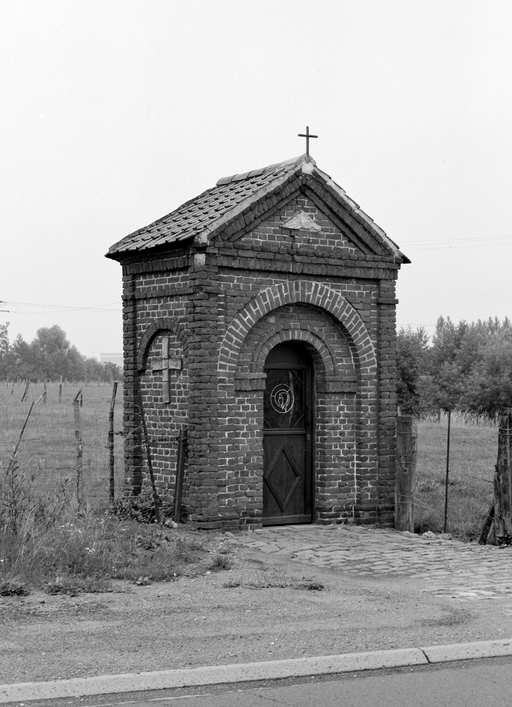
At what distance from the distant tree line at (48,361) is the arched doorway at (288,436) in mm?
84462

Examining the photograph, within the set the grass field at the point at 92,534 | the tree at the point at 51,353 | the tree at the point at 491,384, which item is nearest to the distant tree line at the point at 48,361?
the tree at the point at 51,353

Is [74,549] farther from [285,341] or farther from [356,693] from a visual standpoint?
[285,341]

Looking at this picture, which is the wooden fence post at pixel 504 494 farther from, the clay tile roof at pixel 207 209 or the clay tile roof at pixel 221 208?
the clay tile roof at pixel 207 209

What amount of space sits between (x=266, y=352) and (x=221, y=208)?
7.44 feet

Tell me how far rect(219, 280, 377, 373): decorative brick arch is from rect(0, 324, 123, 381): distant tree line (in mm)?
84635

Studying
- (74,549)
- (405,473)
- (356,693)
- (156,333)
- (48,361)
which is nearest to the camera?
(356,693)

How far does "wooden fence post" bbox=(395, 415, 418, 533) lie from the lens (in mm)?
15250

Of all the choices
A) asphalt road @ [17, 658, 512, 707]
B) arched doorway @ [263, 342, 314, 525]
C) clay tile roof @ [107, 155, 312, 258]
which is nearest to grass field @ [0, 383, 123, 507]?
arched doorway @ [263, 342, 314, 525]

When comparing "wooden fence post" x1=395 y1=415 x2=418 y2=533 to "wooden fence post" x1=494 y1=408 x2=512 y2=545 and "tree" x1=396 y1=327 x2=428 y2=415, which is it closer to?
"wooden fence post" x1=494 y1=408 x2=512 y2=545

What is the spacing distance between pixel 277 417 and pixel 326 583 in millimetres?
4896

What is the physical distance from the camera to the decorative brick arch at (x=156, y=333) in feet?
48.2

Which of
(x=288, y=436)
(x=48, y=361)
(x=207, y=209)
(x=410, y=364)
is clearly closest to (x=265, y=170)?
(x=207, y=209)

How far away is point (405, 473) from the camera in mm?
15266

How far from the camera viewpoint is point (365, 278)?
15.7 metres
